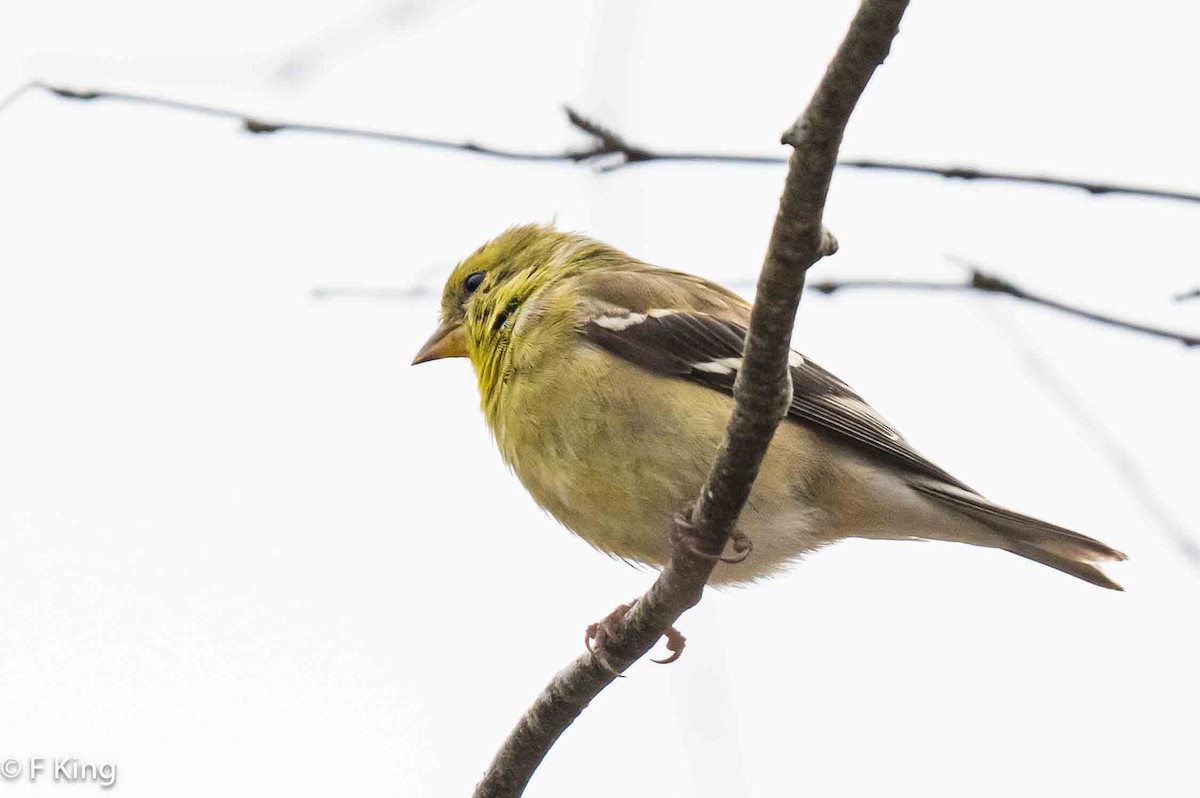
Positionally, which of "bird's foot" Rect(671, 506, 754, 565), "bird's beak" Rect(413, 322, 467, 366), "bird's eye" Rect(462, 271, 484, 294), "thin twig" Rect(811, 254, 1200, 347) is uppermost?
"thin twig" Rect(811, 254, 1200, 347)

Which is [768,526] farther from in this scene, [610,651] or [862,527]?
[610,651]

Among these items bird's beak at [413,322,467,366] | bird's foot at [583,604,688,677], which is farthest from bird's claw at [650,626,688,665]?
bird's beak at [413,322,467,366]

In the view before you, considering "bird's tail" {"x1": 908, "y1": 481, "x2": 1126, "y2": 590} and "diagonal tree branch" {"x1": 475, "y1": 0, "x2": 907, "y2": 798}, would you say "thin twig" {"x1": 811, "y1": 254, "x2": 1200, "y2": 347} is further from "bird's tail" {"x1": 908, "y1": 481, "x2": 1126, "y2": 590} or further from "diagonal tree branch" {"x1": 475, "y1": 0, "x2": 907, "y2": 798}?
"bird's tail" {"x1": 908, "y1": 481, "x2": 1126, "y2": 590}

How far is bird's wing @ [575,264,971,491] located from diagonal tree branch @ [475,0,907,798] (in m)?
1.16

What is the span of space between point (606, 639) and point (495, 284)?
241 centimetres

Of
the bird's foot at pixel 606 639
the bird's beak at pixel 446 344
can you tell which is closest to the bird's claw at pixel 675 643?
the bird's foot at pixel 606 639

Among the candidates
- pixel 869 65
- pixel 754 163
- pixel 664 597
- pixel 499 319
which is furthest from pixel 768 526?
pixel 869 65

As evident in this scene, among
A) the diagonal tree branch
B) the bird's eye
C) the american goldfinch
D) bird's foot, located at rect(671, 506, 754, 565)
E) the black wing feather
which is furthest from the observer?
the bird's eye

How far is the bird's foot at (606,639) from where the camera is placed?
4.51m

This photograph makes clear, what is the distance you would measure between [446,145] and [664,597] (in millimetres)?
1811

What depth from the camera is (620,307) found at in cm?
554

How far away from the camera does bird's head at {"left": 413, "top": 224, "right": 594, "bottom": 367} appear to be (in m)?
5.93

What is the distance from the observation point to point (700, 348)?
5301 millimetres

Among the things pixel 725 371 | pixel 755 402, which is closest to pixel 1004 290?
pixel 755 402
